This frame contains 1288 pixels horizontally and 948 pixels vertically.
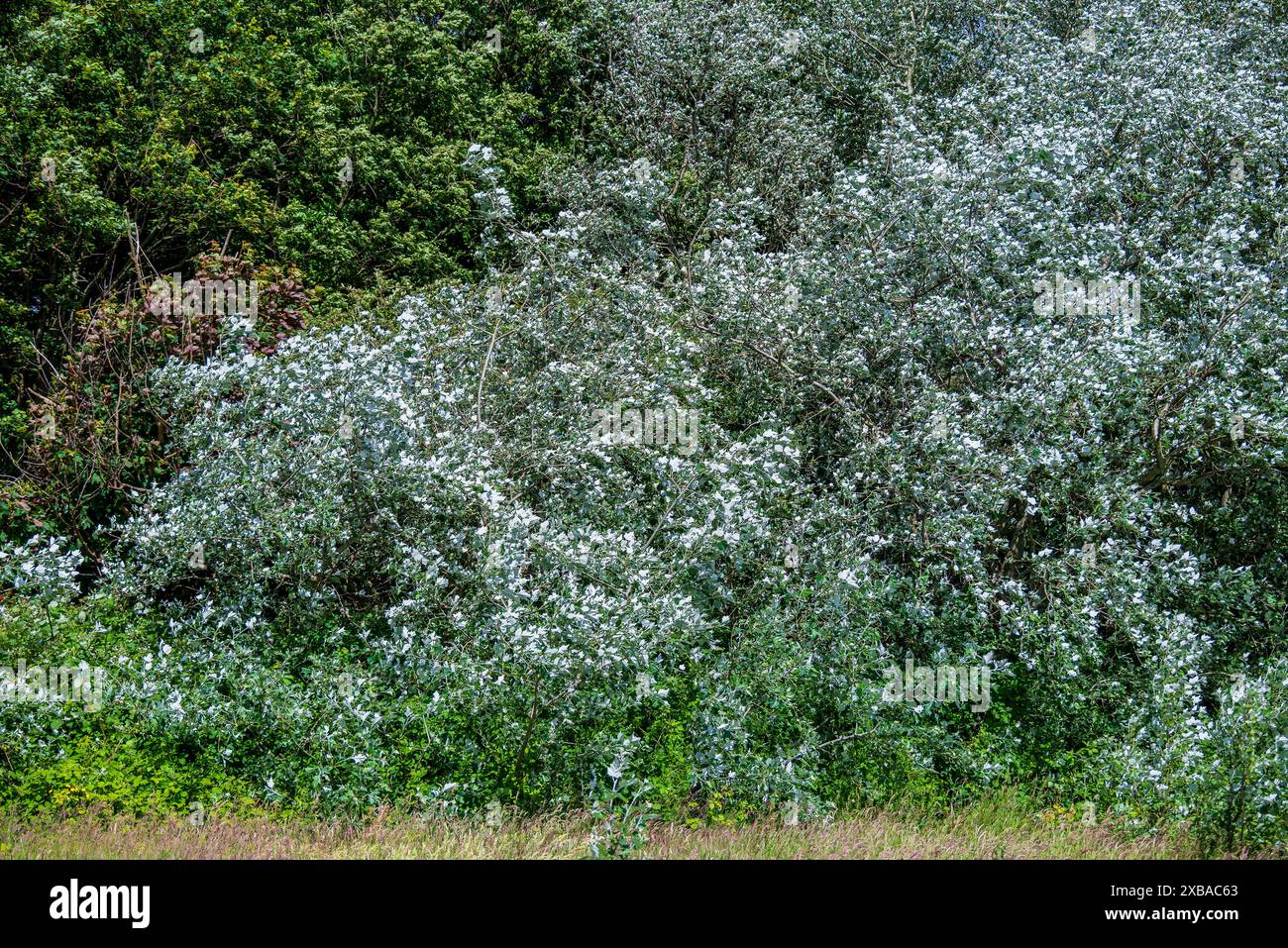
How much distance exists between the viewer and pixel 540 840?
6.84 meters

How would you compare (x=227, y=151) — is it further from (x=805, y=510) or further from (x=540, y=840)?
(x=540, y=840)

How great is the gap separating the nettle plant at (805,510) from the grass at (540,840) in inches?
13.9

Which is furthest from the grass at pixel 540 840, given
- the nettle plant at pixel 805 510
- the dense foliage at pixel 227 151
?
the dense foliage at pixel 227 151

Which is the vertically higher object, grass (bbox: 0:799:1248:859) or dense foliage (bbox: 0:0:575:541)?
dense foliage (bbox: 0:0:575:541)

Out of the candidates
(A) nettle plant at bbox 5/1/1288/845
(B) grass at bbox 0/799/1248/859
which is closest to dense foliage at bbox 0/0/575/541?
(A) nettle plant at bbox 5/1/1288/845

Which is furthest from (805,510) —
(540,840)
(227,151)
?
(227,151)

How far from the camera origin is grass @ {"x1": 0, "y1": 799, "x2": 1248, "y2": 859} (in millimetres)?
6617

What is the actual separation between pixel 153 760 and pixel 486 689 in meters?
2.31

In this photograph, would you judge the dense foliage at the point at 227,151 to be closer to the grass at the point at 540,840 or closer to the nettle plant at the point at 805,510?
the nettle plant at the point at 805,510

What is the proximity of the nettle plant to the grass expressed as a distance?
354mm

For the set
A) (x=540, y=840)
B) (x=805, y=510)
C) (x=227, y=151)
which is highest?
(x=227, y=151)

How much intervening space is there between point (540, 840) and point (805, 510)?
4.29 m

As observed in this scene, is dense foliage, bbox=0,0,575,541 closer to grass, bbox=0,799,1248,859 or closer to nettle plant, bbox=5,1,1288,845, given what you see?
nettle plant, bbox=5,1,1288,845
